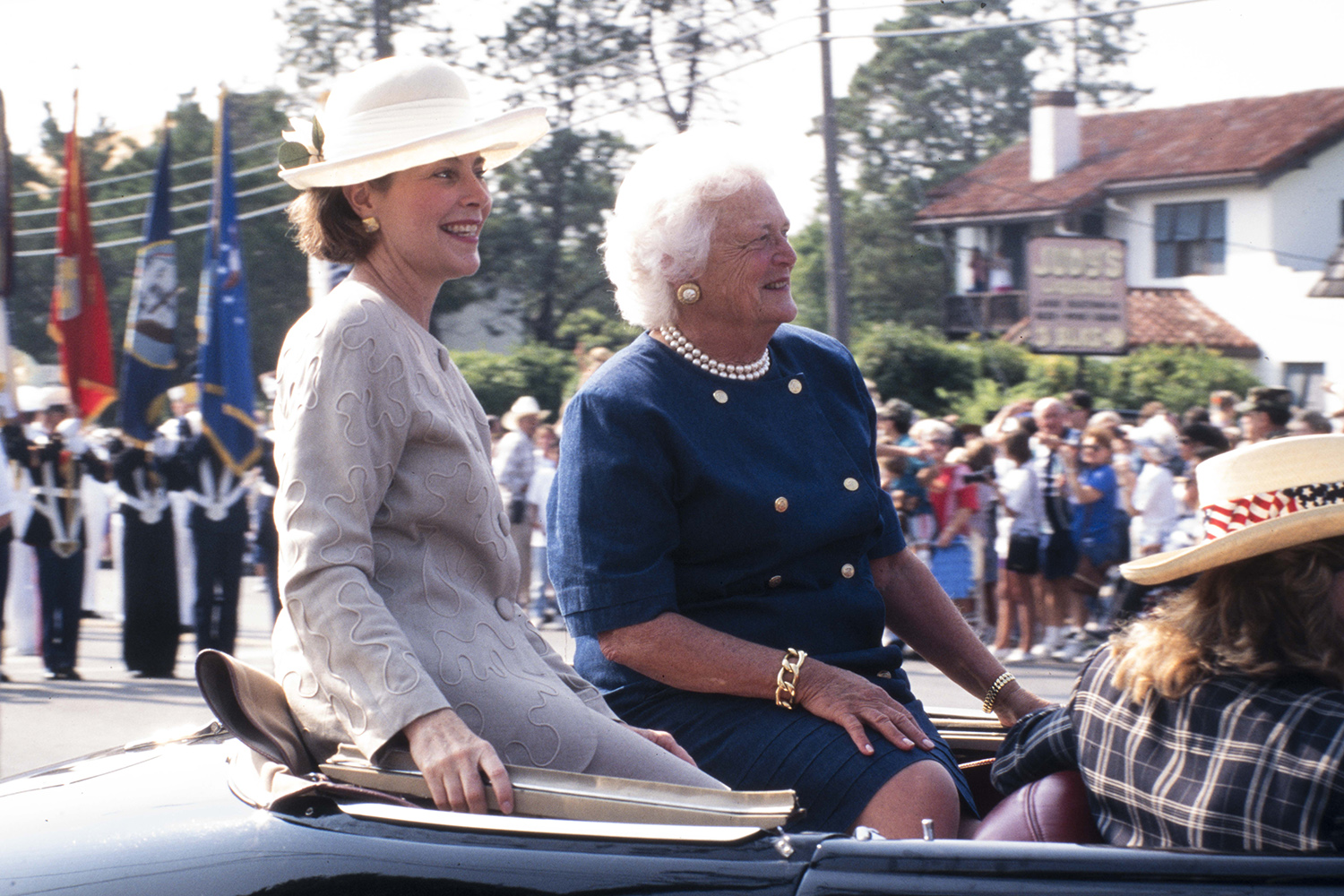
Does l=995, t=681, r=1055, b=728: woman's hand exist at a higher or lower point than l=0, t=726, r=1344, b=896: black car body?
lower

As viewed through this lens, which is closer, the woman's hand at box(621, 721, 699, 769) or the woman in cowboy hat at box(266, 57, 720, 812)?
the woman in cowboy hat at box(266, 57, 720, 812)

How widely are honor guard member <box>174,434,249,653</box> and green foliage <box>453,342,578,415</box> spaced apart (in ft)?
57.4

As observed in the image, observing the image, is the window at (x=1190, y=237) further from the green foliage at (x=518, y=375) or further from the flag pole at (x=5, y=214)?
the flag pole at (x=5, y=214)

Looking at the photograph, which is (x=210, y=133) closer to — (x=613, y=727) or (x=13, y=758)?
(x=13, y=758)

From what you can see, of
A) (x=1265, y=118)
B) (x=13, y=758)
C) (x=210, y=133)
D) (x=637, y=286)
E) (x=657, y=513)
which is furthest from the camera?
(x=210, y=133)

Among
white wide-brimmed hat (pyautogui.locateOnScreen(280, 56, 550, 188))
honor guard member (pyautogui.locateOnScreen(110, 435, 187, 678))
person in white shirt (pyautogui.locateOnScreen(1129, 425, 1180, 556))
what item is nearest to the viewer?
white wide-brimmed hat (pyautogui.locateOnScreen(280, 56, 550, 188))

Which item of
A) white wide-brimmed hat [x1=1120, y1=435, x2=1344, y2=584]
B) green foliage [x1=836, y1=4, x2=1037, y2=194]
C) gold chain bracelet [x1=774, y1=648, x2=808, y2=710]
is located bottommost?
gold chain bracelet [x1=774, y1=648, x2=808, y2=710]

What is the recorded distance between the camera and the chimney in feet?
103

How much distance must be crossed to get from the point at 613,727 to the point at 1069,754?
69cm

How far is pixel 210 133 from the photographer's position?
3697cm

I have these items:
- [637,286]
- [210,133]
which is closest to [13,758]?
[637,286]

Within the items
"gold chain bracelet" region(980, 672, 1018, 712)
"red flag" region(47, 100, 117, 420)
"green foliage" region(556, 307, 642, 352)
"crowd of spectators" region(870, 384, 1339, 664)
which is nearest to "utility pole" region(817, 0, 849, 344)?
"crowd of spectators" region(870, 384, 1339, 664)

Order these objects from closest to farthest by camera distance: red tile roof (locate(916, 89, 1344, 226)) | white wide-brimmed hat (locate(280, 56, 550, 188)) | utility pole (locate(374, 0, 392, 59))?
white wide-brimmed hat (locate(280, 56, 550, 188)) < utility pole (locate(374, 0, 392, 59)) < red tile roof (locate(916, 89, 1344, 226))

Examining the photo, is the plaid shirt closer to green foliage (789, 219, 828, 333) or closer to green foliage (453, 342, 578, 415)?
green foliage (453, 342, 578, 415)
